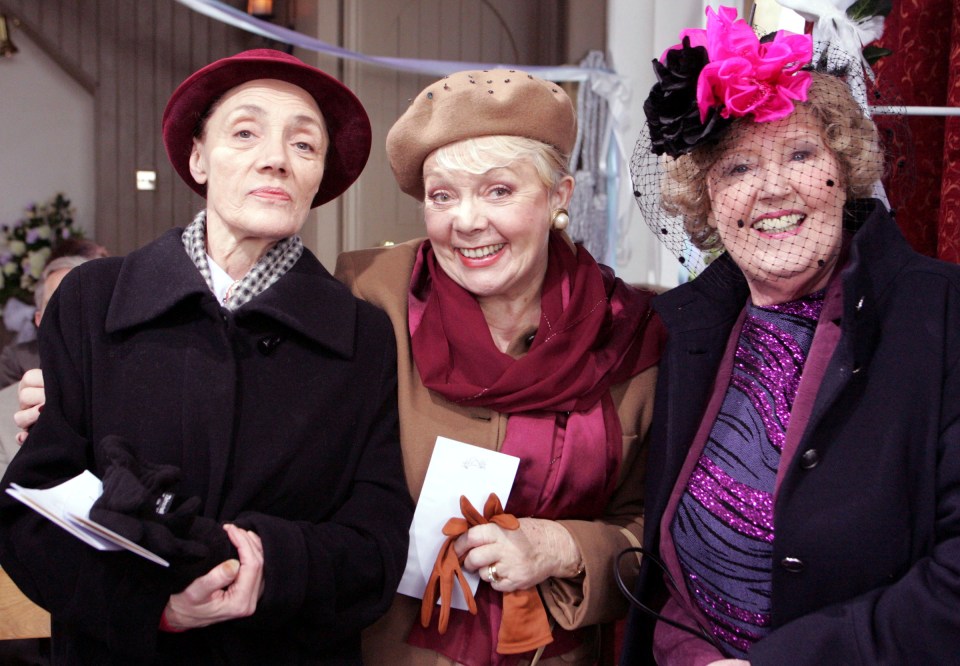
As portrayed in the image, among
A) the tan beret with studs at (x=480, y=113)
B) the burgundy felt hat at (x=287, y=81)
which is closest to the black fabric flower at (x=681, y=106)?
the tan beret with studs at (x=480, y=113)

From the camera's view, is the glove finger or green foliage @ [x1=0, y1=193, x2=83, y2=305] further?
green foliage @ [x1=0, y1=193, x2=83, y2=305]

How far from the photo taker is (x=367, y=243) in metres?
6.28

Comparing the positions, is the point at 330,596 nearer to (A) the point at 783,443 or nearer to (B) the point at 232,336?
(B) the point at 232,336

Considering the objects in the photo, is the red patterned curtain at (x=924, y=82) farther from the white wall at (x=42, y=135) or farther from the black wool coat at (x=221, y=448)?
the white wall at (x=42, y=135)

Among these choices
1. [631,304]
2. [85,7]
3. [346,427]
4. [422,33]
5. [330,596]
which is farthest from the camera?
[422,33]

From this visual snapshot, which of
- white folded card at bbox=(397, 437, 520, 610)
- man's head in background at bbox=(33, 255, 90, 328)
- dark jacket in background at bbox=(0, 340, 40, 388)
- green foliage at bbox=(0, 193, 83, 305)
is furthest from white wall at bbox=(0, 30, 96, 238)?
white folded card at bbox=(397, 437, 520, 610)

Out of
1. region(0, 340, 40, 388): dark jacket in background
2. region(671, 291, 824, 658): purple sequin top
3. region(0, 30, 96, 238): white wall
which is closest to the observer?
region(671, 291, 824, 658): purple sequin top

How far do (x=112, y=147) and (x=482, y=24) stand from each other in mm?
2682

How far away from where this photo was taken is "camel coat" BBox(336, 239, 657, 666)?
1920mm

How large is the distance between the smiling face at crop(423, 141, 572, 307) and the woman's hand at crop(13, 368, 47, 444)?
84 cm

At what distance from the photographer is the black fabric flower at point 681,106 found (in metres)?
1.70

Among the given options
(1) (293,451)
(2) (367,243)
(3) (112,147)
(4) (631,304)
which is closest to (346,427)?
(1) (293,451)

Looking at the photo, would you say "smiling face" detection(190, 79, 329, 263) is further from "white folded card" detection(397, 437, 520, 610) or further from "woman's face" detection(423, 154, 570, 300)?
"white folded card" detection(397, 437, 520, 610)

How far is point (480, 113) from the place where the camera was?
6.30 ft
